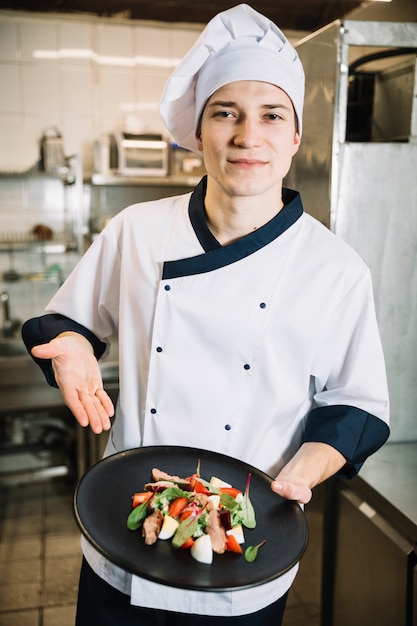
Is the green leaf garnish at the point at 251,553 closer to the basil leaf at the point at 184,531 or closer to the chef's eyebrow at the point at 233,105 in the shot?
the basil leaf at the point at 184,531

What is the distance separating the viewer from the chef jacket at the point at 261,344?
128 cm

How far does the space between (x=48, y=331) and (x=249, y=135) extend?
70cm

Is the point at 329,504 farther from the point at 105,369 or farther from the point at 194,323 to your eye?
the point at 105,369

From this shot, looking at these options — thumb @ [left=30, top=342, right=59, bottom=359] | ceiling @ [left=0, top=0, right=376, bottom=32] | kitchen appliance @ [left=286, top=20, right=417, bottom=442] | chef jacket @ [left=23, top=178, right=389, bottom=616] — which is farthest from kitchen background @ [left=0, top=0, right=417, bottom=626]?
thumb @ [left=30, top=342, right=59, bottom=359]

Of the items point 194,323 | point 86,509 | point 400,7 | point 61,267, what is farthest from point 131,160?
point 86,509

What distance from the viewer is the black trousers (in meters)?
1.18

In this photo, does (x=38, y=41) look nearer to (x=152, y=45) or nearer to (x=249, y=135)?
(x=152, y=45)

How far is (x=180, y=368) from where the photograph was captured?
1.31 m

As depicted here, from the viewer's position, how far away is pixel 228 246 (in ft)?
4.26

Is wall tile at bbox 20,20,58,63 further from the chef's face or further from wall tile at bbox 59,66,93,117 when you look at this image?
the chef's face

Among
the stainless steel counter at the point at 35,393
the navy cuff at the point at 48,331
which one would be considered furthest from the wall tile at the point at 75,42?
the navy cuff at the point at 48,331

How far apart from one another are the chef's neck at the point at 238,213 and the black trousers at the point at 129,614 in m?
0.82

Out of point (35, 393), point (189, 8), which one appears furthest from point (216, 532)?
point (189, 8)

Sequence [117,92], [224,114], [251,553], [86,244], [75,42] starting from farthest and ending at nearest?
1. [86,244]
2. [117,92]
3. [75,42]
4. [224,114]
5. [251,553]
